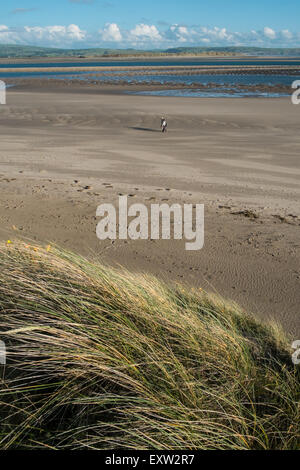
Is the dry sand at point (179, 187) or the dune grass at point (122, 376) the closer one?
the dune grass at point (122, 376)

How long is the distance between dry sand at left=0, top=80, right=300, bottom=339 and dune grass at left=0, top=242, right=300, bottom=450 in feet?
6.23

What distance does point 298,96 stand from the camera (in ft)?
109

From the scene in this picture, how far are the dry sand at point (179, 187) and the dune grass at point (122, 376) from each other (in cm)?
190

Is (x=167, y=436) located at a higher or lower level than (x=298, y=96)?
lower

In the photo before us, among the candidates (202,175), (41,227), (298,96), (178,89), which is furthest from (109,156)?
(178,89)

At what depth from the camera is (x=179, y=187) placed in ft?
34.8

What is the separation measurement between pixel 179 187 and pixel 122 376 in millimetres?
8226

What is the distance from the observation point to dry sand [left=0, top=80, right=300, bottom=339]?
6488 millimetres

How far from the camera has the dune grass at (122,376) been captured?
2.44 m

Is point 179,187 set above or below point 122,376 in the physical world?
below

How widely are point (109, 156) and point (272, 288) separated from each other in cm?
933

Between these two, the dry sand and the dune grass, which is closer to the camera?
the dune grass

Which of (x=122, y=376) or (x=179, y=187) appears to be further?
(x=179, y=187)
